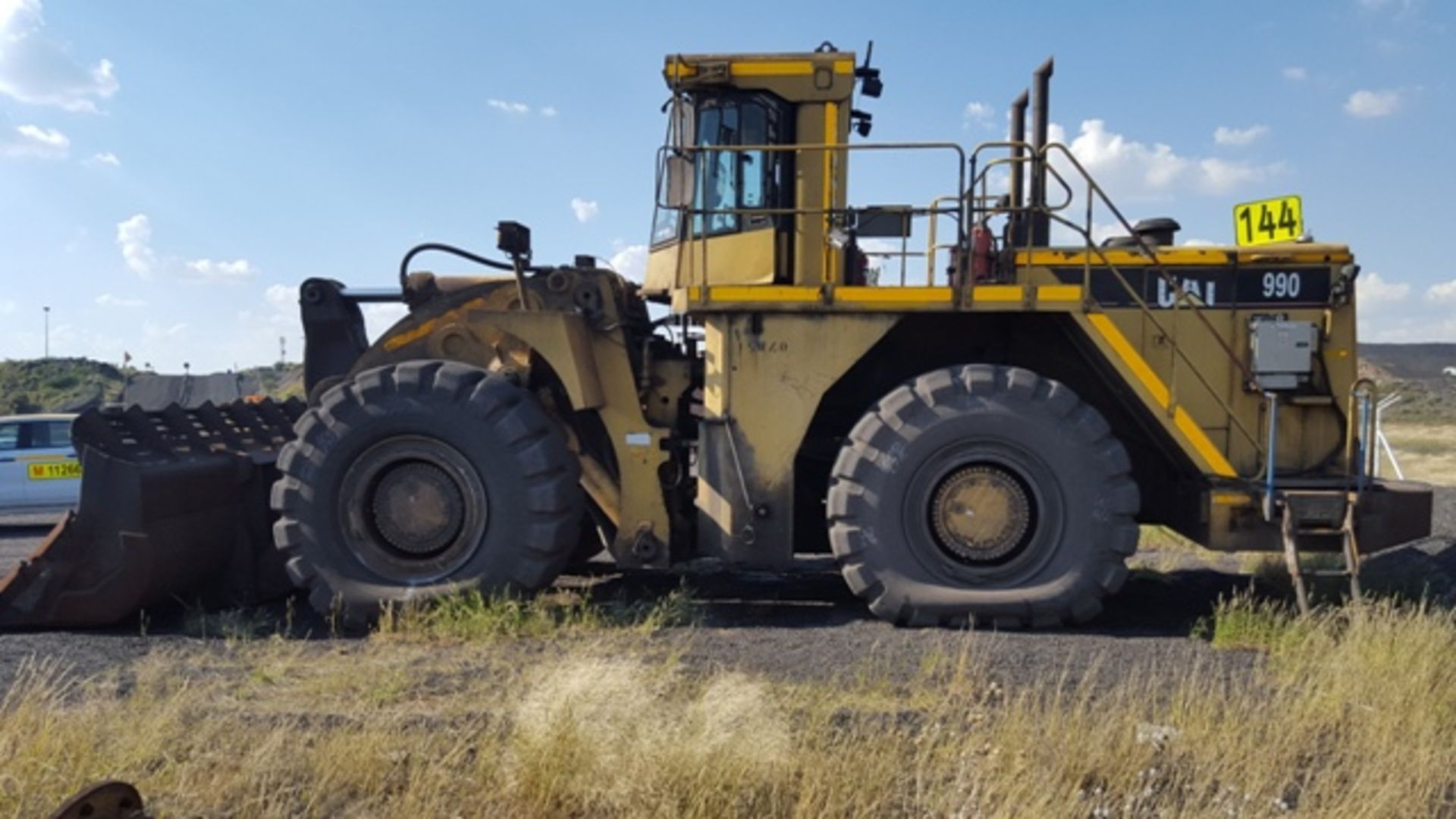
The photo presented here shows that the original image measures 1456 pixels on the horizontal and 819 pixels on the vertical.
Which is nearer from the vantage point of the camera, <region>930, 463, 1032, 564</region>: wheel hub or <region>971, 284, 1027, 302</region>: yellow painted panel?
<region>930, 463, 1032, 564</region>: wheel hub

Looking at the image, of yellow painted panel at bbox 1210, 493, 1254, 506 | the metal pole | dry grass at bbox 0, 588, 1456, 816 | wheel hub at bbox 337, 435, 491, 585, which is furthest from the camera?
wheel hub at bbox 337, 435, 491, 585

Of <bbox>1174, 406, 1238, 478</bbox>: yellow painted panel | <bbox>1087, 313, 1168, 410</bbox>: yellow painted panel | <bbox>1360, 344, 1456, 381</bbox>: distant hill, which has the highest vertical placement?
<bbox>1360, 344, 1456, 381</bbox>: distant hill

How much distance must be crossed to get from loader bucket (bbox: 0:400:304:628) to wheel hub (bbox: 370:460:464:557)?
1406mm

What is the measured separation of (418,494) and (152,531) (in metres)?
1.70

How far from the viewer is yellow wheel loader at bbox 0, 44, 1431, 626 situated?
6.27 m

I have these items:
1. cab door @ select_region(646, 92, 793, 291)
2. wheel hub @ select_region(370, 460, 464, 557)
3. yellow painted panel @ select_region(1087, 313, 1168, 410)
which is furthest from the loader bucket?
yellow painted panel @ select_region(1087, 313, 1168, 410)

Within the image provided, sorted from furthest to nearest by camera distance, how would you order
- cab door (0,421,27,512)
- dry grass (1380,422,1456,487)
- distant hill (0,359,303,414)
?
distant hill (0,359,303,414) → dry grass (1380,422,1456,487) → cab door (0,421,27,512)

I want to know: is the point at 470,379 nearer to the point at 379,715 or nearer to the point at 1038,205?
the point at 379,715

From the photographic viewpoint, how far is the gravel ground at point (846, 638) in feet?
17.7

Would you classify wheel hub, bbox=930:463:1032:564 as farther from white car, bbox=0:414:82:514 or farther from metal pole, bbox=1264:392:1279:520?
white car, bbox=0:414:82:514

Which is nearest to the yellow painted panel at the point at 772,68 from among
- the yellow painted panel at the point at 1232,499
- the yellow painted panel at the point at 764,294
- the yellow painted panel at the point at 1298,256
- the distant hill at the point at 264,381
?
the yellow painted panel at the point at 764,294

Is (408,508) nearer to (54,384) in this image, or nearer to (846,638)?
(846,638)

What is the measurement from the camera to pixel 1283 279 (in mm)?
6629

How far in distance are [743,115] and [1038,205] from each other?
6.89ft
